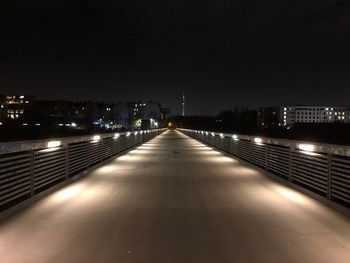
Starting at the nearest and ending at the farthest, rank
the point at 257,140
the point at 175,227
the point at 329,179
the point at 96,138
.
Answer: the point at 175,227, the point at 329,179, the point at 257,140, the point at 96,138

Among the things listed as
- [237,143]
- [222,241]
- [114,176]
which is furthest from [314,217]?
[237,143]

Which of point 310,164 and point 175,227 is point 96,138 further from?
point 175,227

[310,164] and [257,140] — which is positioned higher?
[257,140]

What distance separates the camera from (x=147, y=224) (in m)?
8.00

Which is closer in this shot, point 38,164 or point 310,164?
point 38,164

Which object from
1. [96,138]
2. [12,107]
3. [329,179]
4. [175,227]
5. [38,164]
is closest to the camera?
[175,227]

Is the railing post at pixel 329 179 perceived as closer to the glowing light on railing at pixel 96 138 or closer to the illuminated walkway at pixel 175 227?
the illuminated walkway at pixel 175 227

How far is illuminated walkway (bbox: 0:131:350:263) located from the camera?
6184 mm

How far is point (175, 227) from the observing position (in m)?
7.79

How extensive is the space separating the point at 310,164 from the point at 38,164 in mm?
6677

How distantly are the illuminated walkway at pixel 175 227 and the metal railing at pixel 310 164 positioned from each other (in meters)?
0.50

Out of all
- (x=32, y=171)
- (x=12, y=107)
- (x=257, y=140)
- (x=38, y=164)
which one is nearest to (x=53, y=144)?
(x=38, y=164)

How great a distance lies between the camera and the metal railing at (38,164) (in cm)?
914

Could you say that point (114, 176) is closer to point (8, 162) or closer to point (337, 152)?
point (8, 162)
